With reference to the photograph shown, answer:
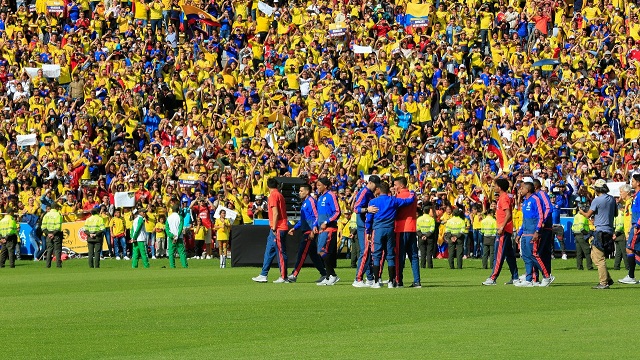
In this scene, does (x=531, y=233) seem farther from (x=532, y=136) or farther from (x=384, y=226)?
(x=532, y=136)

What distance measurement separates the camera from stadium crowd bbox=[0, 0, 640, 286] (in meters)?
35.4

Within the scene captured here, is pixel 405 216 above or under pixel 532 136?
under

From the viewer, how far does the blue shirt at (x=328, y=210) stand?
76.1ft

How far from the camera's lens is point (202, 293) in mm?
20844

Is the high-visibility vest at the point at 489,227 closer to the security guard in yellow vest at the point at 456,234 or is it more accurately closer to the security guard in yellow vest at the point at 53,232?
the security guard in yellow vest at the point at 456,234

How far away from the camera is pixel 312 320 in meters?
15.8

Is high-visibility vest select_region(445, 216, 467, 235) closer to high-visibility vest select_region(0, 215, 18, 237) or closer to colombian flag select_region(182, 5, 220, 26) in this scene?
high-visibility vest select_region(0, 215, 18, 237)

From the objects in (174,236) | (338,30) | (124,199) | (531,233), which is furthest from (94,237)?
(531,233)

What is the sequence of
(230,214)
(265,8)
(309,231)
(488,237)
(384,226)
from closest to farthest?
1. (384,226)
2. (309,231)
3. (488,237)
4. (230,214)
5. (265,8)

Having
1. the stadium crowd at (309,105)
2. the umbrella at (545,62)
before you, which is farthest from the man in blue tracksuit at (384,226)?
the umbrella at (545,62)

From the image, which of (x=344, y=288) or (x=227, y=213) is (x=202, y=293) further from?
(x=227, y=213)

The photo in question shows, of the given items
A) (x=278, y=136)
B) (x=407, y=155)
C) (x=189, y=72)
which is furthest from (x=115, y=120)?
(x=407, y=155)

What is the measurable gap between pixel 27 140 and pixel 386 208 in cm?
2314

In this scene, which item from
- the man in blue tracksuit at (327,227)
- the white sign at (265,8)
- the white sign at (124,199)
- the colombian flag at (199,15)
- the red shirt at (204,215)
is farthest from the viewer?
the colombian flag at (199,15)
